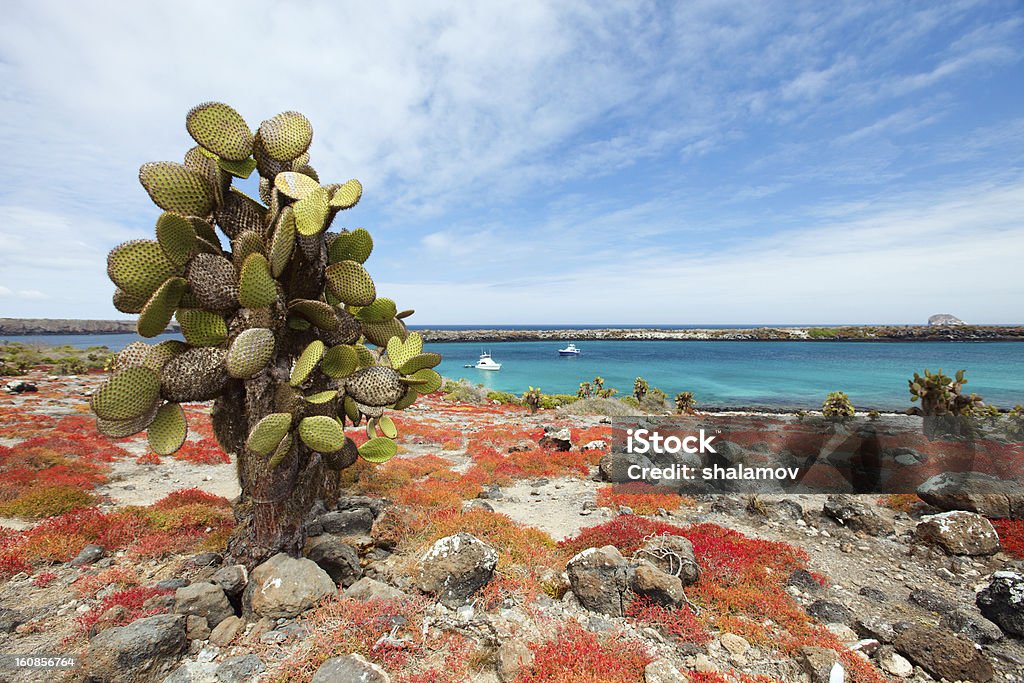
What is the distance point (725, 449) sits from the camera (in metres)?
11.8

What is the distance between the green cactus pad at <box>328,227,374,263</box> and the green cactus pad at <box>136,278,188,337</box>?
5.91 ft

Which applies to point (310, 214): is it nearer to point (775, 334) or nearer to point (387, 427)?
point (387, 427)

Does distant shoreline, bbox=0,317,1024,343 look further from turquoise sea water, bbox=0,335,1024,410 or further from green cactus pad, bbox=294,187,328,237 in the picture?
green cactus pad, bbox=294,187,328,237

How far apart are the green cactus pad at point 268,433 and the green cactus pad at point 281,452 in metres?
0.06

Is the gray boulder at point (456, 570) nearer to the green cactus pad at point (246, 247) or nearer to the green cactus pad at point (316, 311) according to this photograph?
the green cactus pad at point (316, 311)

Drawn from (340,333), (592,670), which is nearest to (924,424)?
(592,670)

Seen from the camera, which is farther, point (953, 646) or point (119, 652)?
point (953, 646)

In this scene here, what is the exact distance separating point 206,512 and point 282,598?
415 cm

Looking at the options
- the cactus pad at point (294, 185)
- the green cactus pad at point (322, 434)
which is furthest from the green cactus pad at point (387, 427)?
the cactus pad at point (294, 185)

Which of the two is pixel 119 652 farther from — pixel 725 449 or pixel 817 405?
pixel 817 405

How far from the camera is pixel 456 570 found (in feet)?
18.2

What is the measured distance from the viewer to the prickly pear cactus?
4957 millimetres

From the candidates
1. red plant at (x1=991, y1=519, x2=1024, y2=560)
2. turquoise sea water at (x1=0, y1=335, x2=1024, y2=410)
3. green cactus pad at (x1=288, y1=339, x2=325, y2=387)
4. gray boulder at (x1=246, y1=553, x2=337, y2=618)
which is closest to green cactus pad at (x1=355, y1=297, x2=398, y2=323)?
green cactus pad at (x1=288, y1=339, x2=325, y2=387)

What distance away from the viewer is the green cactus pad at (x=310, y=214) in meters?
4.98
